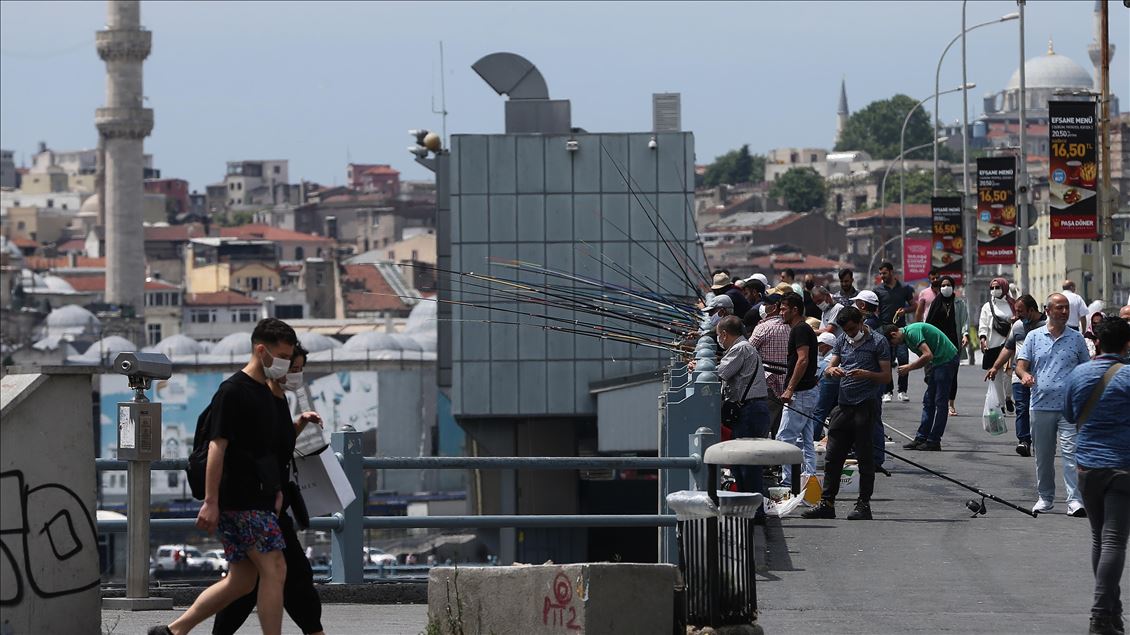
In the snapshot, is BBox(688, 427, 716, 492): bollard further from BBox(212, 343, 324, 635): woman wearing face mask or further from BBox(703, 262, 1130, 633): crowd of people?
BBox(212, 343, 324, 635): woman wearing face mask

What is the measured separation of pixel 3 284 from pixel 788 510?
136965 millimetres

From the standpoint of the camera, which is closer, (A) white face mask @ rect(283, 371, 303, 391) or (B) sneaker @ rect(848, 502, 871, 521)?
(A) white face mask @ rect(283, 371, 303, 391)

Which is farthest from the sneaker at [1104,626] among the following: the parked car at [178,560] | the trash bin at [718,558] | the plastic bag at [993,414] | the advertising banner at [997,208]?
the parked car at [178,560]

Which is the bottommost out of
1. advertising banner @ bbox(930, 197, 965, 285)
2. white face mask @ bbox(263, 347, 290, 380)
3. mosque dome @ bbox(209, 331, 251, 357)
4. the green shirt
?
mosque dome @ bbox(209, 331, 251, 357)

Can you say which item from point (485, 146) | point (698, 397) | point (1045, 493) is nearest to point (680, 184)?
point (485, 146)

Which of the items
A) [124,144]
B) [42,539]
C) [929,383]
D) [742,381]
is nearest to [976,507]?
[742,381]

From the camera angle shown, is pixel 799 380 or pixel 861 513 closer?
pixel 861 513

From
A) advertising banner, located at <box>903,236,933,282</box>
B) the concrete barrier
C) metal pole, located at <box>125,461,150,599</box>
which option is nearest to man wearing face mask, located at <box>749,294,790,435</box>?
the concrete barrier

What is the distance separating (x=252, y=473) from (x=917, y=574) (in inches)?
204

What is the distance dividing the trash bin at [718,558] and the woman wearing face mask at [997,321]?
10.6 m

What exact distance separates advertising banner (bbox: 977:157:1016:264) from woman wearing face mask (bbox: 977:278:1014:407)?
18796mm

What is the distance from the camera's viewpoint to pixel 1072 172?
28.2m

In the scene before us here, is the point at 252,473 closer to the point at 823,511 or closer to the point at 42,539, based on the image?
the point at 42,539

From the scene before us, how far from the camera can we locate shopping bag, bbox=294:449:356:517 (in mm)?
8617
